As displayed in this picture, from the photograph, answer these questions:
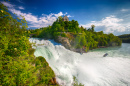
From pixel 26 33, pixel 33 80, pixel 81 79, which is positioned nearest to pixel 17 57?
pixel 26 33

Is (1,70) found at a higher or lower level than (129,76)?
higher

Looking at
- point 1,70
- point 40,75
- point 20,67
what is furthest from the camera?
point 40,75

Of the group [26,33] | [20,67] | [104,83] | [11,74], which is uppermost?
[26,33]

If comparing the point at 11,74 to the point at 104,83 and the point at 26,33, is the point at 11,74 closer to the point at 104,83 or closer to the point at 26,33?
the point at 26,33

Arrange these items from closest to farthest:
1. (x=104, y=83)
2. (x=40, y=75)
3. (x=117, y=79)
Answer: (x=40, y=75)
(x=104, y=83)
(x=117, y=79)

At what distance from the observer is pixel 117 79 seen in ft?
24.7

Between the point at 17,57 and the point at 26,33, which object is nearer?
the point at 17,57

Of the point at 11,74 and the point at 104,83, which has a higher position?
the point at 11,74

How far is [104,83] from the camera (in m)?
7.00

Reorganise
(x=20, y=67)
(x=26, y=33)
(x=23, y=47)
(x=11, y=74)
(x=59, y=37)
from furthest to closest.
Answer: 1. (x=59, y=37)
2. (x=26, y=33)
3. (x=23, y=47)
4. (x=20, y=67)
5. (x=11, y=74)

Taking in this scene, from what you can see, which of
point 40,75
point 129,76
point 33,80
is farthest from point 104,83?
point 33,80

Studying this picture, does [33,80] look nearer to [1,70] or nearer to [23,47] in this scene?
[1,70]

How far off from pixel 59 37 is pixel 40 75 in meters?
15.3

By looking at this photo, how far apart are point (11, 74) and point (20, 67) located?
441 mm
